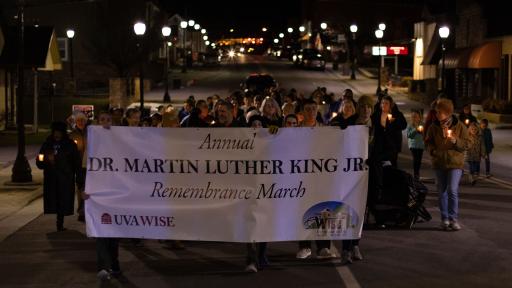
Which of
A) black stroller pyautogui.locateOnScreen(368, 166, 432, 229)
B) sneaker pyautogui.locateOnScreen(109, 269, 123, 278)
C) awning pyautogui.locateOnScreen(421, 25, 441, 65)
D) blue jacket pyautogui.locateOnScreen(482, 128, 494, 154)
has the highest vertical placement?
awning pyautogui.locateOnScreen(421, 25, 441, 65)

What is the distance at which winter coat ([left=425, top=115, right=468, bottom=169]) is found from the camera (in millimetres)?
10984

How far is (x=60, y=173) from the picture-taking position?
11344 mm

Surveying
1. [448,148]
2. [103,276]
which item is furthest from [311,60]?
[103,276]

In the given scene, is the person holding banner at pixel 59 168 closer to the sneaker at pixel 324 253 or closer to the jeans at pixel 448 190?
the sneaker at pixel 324 253

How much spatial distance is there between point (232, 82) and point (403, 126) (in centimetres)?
4925

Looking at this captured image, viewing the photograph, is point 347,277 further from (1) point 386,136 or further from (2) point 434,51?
(2) point 434,51

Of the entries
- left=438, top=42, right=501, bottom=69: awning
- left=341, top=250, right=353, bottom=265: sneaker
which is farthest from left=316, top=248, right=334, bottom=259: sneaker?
left=438, top=42, right=501, bottom=69: awning

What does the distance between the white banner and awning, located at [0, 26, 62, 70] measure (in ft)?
71.1

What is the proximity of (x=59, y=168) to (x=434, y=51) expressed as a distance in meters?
42.3

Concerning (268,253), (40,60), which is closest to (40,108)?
(40,60)

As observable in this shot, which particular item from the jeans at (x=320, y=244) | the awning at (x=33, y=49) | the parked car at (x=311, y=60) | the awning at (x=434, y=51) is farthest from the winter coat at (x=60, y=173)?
the parked car at (x=311, y=60)

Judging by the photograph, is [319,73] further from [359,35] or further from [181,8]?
[181,8]

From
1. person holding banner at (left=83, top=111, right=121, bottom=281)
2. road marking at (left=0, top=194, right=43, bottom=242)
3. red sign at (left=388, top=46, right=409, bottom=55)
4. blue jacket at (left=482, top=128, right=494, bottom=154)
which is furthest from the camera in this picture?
red sign at (left=388, top=46, right=409, bottom=55)

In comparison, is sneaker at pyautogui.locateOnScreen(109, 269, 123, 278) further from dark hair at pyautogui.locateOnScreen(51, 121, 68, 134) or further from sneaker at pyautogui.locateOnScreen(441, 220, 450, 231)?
sneaker at pyautogui.locateOnScreen(441, 220, 450, 231)
